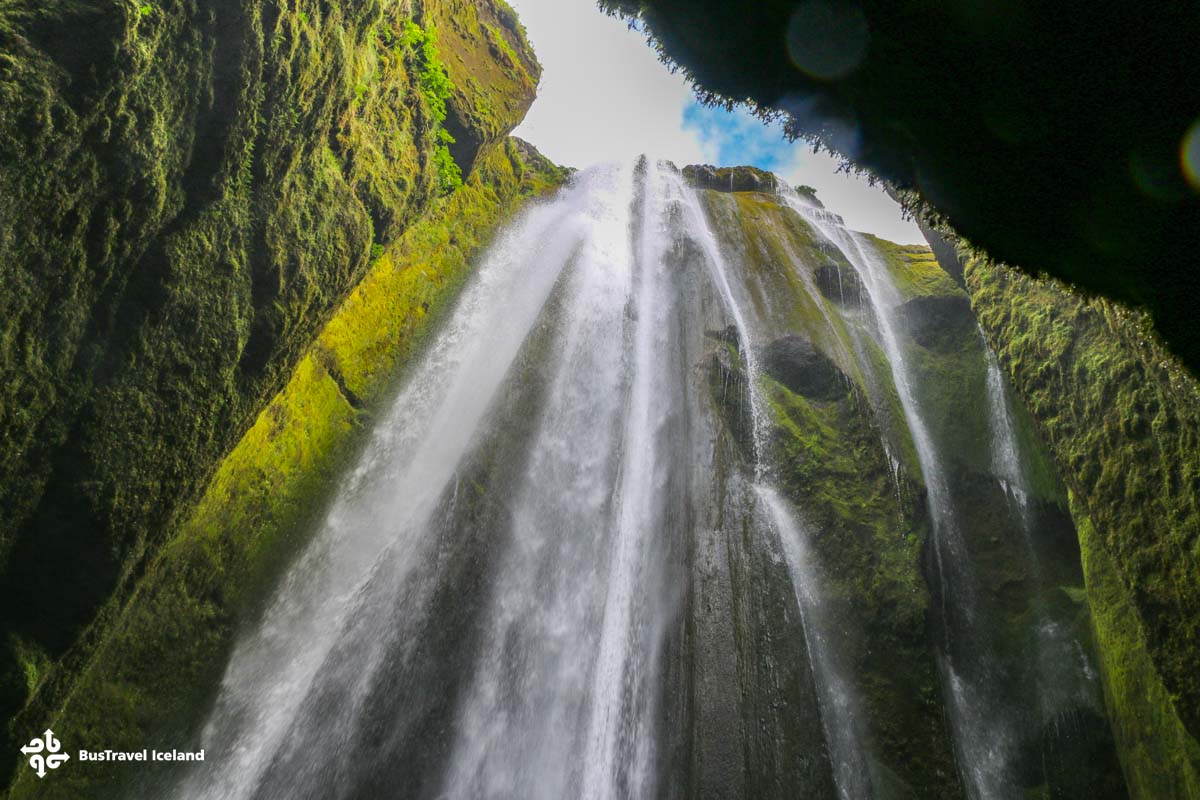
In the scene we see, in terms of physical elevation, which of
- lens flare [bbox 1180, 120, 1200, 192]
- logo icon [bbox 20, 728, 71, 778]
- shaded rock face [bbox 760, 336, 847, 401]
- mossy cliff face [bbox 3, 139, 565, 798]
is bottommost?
logo icon [bbox 20, 728, 71, 778]

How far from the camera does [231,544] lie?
7898mm

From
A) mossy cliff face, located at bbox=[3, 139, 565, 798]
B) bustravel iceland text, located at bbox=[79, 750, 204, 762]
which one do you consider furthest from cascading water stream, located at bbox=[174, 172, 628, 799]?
mossy cliff face, located at bbox=[3, 139, 565, 798]

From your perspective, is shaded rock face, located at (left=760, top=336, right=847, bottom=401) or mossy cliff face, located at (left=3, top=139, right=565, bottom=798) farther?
shaded rock face, located at (left=760, top=336, right=847, bottom=401)

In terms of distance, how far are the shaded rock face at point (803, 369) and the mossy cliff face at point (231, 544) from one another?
26.8 feet

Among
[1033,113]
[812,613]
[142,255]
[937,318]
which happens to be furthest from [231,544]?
[937,318]

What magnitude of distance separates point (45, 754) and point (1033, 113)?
10.0 m

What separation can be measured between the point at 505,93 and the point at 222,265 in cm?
1364

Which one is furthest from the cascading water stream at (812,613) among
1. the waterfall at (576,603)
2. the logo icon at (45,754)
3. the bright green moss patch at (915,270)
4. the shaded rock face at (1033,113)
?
the logo icon at (45,754)

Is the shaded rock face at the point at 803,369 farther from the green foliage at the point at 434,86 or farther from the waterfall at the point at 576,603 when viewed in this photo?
the green foliage at the point at 434,86

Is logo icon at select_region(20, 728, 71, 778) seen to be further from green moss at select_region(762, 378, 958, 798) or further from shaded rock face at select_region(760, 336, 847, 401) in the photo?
shaded rock face at select_region(760, 336, 847, 401)

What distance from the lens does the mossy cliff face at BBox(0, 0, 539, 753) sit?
12.8 feet

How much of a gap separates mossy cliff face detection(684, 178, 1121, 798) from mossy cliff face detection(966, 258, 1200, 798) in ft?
3.39

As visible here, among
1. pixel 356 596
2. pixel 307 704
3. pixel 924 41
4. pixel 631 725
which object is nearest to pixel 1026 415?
pixel 631 725

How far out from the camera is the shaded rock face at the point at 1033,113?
9.20ft
